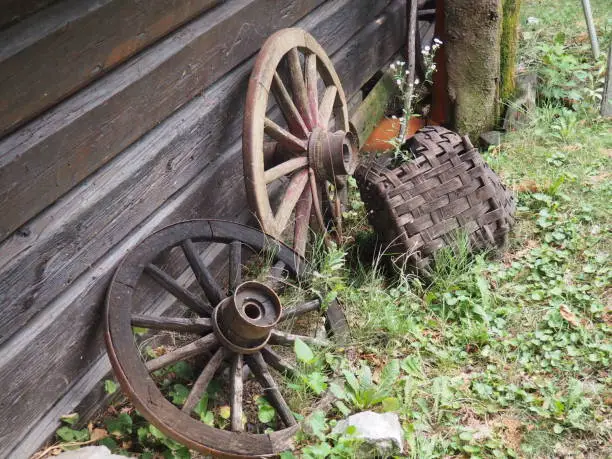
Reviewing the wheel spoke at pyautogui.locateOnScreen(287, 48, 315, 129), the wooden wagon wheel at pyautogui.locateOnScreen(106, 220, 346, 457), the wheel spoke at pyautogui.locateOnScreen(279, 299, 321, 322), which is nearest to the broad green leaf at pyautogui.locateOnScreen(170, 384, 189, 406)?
the wooden wagon wheel at pyautogui.locateOnScreen(106, 220, 346, 457)

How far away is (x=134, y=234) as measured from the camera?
2789mm

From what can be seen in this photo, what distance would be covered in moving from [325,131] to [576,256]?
147 cm

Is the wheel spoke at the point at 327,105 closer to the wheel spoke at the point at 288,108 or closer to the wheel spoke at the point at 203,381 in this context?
the wheel spoke at the point at 288,108

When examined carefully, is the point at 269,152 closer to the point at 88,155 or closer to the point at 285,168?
the point at 285,168

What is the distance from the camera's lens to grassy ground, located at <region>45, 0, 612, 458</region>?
275 cm

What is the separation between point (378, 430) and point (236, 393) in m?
0.54

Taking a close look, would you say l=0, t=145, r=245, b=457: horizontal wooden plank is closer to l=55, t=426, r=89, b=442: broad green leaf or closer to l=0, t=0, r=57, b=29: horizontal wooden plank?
l=55, t=426, r=89, b=442: broad green leaf

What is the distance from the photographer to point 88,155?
2438 millimetres

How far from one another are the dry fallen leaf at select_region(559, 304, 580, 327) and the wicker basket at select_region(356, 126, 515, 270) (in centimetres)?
50

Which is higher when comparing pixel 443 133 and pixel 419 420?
pixel 443 133

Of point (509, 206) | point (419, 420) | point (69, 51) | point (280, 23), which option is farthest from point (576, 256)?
point (69, 51)

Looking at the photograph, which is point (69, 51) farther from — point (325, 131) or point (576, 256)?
point (576, 256)

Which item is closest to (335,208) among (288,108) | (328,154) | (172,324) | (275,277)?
(328,154)

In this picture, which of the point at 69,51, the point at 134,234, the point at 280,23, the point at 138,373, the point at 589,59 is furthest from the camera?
the point at 589,59
